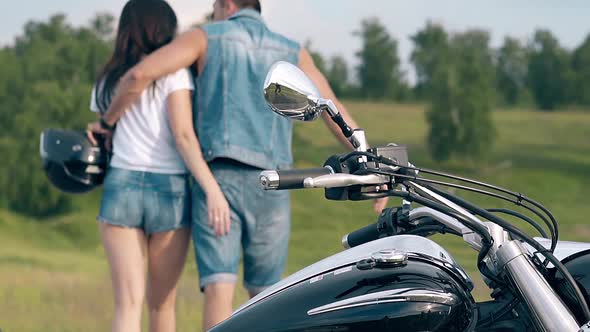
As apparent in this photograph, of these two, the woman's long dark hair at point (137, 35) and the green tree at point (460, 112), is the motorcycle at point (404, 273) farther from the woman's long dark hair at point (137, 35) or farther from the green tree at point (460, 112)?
the green tree at point (460, 112)

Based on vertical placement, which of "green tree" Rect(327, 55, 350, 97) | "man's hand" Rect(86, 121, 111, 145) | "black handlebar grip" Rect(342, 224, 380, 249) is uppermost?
"green tree" Rect(327, 55, 350, 97)

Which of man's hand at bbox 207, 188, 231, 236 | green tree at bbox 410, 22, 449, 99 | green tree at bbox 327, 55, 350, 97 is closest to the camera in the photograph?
man's hand at bbox 207, 188, 231, 236

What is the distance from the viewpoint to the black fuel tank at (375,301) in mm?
1533

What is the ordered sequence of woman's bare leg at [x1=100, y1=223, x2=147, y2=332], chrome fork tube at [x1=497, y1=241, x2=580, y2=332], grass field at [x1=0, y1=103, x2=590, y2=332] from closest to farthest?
chrome fork tube at [x1=497, y1=241, x2=580, y2=332] < woman's bare leg at [x1=100, y1=223, x2=147, y2=332] < grass field at [x1=0, y1=103, x2=590, y2=332]

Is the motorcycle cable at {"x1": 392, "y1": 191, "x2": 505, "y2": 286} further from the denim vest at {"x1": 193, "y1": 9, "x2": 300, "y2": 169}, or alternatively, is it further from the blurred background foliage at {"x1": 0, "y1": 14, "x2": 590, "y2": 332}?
the blurred background foliage at {"x1": 0, "y1": 14, "x2": 590, "y2": 332}

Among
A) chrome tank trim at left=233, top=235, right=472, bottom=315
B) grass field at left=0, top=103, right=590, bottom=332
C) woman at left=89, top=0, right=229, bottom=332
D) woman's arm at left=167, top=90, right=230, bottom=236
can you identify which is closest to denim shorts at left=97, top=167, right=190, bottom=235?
woman at left=89, top=0, right=229, bottom=332

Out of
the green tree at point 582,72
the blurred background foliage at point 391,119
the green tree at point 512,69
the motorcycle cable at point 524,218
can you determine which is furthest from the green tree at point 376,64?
the motorcycle cable at point 524,218

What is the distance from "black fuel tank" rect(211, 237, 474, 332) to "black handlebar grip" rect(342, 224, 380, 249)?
0.32 meters

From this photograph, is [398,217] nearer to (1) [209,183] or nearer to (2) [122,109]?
(1) [209,183]

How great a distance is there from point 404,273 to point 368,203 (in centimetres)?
1323

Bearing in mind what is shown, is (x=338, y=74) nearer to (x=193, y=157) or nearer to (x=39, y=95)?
(x=39, y=95)

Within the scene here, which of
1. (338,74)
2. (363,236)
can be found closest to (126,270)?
(363,236)

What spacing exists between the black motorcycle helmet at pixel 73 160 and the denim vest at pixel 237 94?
41 centimetres

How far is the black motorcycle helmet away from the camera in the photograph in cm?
325
